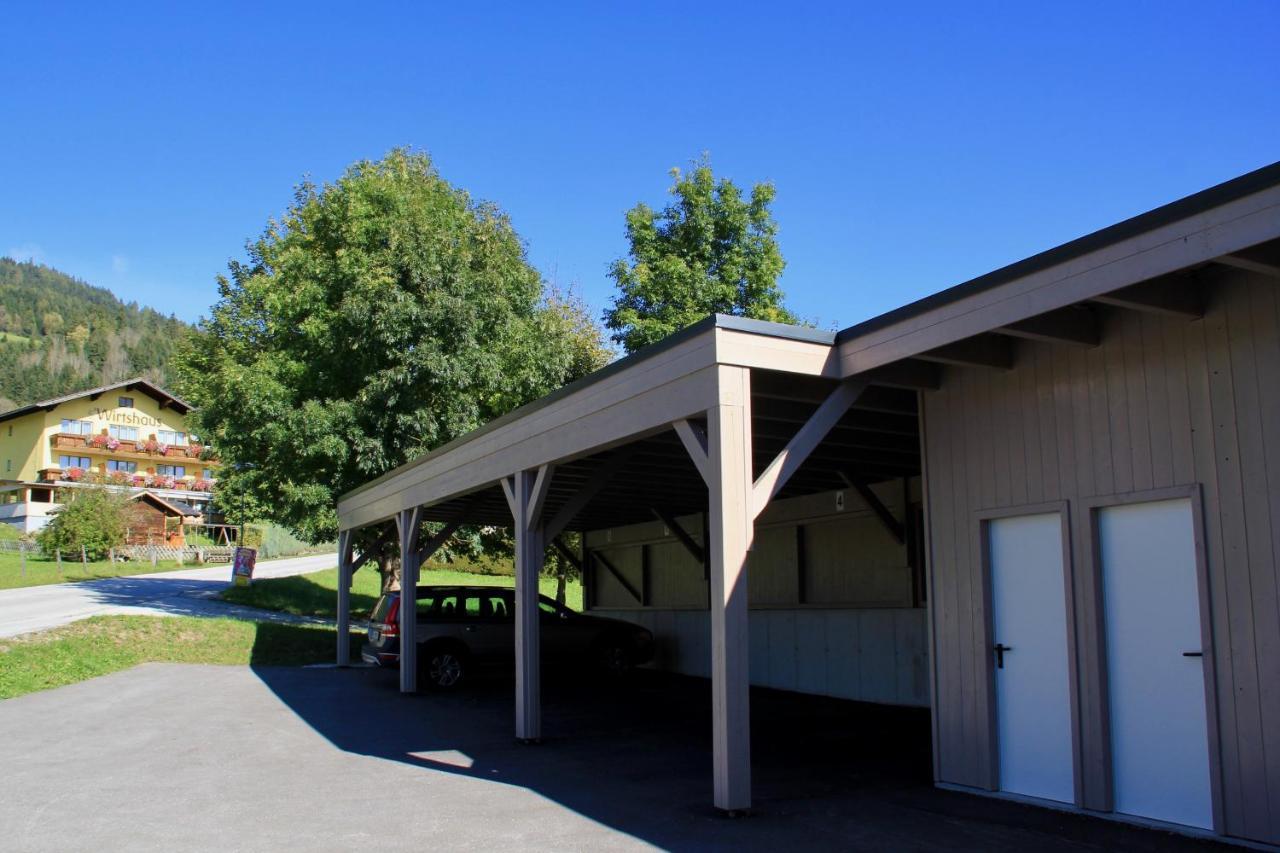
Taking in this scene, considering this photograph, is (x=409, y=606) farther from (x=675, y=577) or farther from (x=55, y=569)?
(x=55, y=569)

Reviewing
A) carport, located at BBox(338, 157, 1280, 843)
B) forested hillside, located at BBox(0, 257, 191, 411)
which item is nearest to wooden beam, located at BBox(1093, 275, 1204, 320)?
carport, located at BBox(338, 157, 1280, 843)

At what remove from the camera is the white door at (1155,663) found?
601cm

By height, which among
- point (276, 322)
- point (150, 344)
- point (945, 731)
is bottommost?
point (945, 731)

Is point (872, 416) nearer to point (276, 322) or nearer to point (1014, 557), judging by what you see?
point (1014, 557)

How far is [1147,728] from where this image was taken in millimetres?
6258

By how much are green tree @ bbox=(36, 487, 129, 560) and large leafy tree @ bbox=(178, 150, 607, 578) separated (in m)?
22.4

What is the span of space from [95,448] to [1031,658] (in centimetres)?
6937

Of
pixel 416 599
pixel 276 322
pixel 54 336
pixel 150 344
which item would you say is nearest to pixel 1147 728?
pixel 416 599

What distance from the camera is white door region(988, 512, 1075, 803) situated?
22.5 ft

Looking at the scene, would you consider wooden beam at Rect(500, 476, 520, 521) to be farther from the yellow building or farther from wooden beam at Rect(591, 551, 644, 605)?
the yellow building

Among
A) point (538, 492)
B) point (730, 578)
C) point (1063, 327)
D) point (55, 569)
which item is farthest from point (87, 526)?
point (1063, 327)

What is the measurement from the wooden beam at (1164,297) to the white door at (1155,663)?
1.16 m

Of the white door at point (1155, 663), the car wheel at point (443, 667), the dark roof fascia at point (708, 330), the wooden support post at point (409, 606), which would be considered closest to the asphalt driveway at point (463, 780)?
the white door at point (1155, 663)

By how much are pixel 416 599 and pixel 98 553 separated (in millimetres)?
34789
